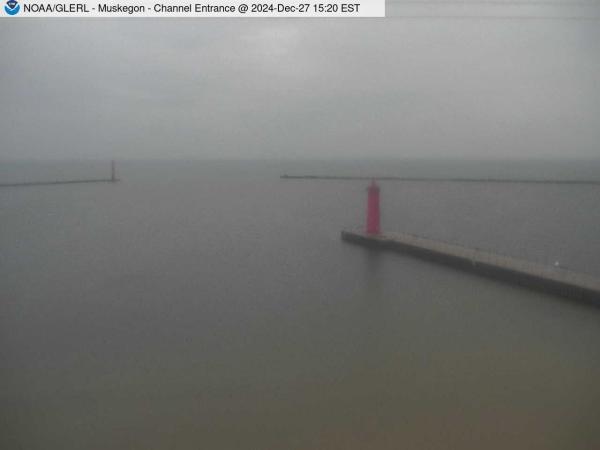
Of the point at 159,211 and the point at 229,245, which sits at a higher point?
the point at 159,211

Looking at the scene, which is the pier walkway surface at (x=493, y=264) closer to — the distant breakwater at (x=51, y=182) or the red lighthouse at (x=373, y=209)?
the red lighthouse at (x=373, y=209)

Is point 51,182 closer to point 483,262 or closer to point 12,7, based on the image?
point 12,7

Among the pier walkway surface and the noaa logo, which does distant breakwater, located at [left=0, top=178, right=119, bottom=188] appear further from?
the pier walkway surface

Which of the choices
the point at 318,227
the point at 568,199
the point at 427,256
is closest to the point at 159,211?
the point at 318,227

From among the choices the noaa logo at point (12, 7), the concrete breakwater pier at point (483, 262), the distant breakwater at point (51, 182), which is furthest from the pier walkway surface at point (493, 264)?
the noaa logo at point (12, 7)

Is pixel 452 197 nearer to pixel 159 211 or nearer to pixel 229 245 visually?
pixel 229 245

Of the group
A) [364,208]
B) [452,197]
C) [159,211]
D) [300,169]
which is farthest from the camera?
[452,197]

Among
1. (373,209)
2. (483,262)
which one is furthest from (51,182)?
(483,262)

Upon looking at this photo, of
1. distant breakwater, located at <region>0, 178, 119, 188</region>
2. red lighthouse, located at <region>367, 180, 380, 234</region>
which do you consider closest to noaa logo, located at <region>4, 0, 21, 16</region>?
distant breakwater, located at <region>0, 178, 119, 188</region>
